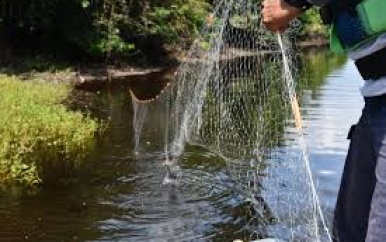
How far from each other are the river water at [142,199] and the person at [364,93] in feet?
16.9

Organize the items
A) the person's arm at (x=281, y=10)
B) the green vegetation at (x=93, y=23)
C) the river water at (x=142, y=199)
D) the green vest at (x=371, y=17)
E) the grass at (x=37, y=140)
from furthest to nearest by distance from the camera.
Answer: the green vegetation at (x=93, y=23) → the grass at (x=37, y=140) → the river water at (x=142, y=199) → the person's arm at (x=281, y=10) → the green vest at (x=371, y=17)

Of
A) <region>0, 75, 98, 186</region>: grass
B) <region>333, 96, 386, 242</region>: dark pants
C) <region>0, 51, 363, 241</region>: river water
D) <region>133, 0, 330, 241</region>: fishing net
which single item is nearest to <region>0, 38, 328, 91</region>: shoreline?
<region>133, 0, 330, 241</region>: fishing net

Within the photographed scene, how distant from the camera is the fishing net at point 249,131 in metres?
7.38

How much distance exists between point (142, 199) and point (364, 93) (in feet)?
21.4

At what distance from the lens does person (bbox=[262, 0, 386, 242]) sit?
1.95 metres

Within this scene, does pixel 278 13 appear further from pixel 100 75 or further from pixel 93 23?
pixel 93 23

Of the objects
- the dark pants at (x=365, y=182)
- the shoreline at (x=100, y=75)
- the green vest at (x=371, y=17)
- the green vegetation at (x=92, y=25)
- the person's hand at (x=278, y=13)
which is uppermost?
the green vegetation at (x=92, y=25)

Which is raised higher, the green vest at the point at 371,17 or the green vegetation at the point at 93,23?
the green vegetation at the point at 93,23

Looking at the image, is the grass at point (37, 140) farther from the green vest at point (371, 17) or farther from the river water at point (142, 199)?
the green vest at point (371, 17)

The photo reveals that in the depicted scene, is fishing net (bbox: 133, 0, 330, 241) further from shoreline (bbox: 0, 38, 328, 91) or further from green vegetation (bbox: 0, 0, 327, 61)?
green vegetation (bbox: 0, 0, 327, 61)

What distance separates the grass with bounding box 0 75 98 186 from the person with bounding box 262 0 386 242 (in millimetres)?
6540

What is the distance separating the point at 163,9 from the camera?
24719mm

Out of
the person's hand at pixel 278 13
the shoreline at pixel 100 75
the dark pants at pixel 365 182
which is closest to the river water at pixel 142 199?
the dark pants at pixel 365 182

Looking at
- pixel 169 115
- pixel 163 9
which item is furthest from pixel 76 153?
pixel 163 9
